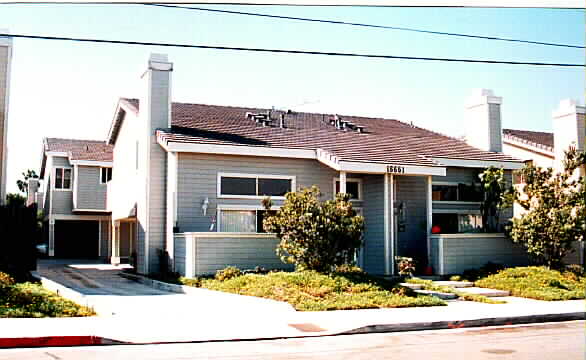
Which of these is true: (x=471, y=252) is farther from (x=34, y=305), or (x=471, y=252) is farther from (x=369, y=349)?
(x=34, y=305)

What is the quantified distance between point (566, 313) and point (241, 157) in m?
11.2

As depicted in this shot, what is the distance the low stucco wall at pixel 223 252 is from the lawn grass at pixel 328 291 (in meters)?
1.81

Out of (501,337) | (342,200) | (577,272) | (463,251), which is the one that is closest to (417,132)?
(463,251)

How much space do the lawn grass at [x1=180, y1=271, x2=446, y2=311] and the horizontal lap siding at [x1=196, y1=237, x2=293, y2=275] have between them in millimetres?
1798

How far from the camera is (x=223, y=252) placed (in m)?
20.6

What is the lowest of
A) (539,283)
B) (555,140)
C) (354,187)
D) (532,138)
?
(539,283)

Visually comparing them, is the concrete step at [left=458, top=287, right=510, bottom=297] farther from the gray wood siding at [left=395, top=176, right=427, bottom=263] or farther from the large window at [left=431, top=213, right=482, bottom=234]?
the large window at [left=431, top=213, right=482, bottom=234]

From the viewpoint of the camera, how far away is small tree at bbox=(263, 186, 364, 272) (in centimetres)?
1770

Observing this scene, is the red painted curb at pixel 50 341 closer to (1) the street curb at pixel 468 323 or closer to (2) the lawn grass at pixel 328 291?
(1) the street curb at pixel 468 323

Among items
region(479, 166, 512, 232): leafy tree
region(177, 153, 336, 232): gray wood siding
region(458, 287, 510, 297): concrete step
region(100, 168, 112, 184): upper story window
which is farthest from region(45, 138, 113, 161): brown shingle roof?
region(458, 287, 510, 297): concrete step

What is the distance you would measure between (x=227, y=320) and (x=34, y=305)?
426 cm

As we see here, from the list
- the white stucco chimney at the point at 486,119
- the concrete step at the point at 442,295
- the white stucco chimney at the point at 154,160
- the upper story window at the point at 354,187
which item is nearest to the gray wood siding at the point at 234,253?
the white stucco chimney at the point at 154,160

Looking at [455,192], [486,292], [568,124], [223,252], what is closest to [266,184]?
[223,252]

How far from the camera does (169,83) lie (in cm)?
2362
